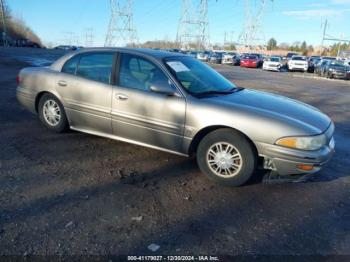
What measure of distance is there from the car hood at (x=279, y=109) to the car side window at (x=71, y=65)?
2336mm

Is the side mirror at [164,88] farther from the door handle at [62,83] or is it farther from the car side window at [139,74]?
the door handle at [62,83]

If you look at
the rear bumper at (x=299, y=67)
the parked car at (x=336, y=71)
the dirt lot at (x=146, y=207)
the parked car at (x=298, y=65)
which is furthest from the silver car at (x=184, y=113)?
the rear bumper at (x=299, y=67)

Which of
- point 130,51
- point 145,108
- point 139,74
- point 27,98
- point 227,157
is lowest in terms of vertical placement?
point 227,157

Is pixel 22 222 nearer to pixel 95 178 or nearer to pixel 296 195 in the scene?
pixel 95 178

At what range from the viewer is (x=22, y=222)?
9.85 ft

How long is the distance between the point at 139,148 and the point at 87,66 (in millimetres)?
1499

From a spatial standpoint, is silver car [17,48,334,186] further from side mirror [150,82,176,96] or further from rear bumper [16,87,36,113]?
rear bumper [16,87,36,113]

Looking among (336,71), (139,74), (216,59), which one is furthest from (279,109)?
(216,59)

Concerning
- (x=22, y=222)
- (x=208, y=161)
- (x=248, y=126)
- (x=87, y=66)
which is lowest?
(x=22, y=222)

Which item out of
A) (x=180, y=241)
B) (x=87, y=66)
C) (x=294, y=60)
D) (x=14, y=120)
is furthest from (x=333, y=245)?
(x=294, y=60)

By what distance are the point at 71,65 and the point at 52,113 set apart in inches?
34.8

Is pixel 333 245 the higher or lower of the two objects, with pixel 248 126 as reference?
lower

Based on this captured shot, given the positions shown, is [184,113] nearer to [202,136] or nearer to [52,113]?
[202,136]

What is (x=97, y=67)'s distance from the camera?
4883 millimetres
